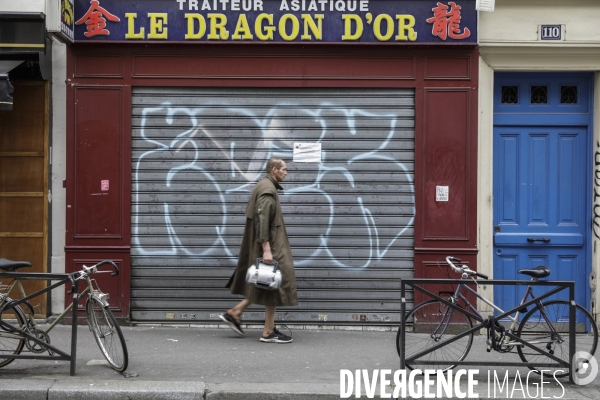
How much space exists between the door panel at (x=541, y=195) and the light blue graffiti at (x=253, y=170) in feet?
3.78

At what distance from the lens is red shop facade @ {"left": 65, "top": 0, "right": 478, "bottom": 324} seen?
9.43 meters

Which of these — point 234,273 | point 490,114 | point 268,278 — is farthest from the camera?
point 490,114

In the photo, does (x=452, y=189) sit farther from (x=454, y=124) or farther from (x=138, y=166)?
(x=138, y=166)

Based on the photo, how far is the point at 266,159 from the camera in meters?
9.54

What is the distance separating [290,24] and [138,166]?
94.8 inches

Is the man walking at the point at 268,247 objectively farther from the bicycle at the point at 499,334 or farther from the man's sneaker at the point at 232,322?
the bicycle at the point at 499,334

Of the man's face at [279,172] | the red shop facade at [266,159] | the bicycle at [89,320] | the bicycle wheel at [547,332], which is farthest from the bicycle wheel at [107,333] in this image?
the bicycle wheel at [547,332]

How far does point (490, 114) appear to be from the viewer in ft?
31.1

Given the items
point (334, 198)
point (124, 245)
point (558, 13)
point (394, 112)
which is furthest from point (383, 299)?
point (558, 13)

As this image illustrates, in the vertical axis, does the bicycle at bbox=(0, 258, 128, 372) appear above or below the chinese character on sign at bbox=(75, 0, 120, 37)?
below

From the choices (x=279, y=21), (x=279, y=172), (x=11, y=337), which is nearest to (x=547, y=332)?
(x=279, y=172)

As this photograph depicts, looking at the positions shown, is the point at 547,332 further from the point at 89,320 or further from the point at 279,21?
the point at 279,21

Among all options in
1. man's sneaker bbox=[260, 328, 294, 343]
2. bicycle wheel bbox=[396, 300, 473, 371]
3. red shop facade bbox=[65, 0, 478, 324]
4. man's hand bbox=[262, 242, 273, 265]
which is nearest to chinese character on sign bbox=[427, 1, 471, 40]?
red shop facade bbox=[65, 0, 478, 324]

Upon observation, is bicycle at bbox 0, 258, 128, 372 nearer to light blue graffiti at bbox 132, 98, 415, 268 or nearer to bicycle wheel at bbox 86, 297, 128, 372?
bicycle wheel at bbox 86, 297, 128, 372
